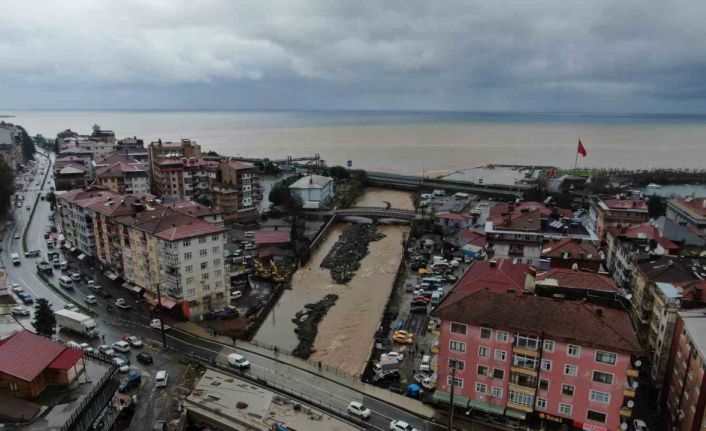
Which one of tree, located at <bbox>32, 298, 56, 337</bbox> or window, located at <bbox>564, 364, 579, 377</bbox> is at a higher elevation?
window, located at <bbox>564, 364, 579, 377</bbox>

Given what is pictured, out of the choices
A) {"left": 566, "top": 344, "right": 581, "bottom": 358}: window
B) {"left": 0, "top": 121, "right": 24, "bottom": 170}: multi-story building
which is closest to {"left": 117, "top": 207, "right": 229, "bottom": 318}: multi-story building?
{"left": 566, "top": 344, "right": 581, "bottom": 358}: window

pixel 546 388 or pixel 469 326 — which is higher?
pixel 469 326

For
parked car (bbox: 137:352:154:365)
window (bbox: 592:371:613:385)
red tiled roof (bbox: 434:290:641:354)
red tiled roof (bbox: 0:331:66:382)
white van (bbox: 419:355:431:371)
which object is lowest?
white van (bbox: 419:355:431:371)

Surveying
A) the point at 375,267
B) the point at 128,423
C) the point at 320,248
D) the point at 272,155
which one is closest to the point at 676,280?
the point at 375,267

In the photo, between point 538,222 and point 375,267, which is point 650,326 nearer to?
point 538,222

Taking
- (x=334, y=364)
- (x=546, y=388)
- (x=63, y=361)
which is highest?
(x=63, y=361)

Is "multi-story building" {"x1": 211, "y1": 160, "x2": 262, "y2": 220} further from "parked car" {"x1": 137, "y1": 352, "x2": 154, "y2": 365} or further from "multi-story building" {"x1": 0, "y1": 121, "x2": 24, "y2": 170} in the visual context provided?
"multi-story building" {"x1": 0, "y1": 121, "x2": 24, "y2": 170}
